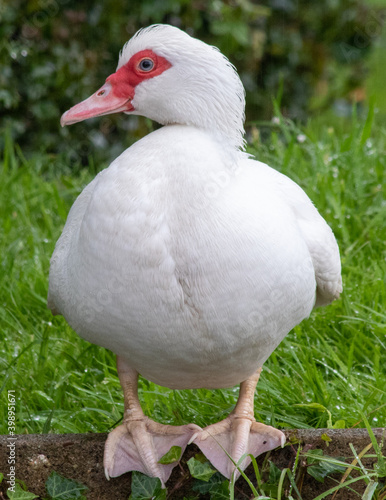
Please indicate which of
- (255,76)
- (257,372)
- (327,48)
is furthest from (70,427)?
(327,48)

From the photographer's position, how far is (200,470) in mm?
2383

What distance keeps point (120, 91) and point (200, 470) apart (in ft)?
3.81

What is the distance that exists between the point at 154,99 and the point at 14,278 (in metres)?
1.62

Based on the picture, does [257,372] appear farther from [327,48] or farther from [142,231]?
[327,48]

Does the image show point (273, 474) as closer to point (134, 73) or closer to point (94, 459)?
point (94, 459)

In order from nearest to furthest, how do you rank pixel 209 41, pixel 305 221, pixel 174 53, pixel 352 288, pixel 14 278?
1. pixel 174 53
2. pixel 305 221
3. pixel 352 288
4. pixel 14 278
5. pixel 209 41

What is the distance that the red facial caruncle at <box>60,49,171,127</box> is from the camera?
231cm

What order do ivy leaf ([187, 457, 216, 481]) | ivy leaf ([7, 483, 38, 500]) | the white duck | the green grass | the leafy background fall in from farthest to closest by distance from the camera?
the leafy background
the green grass
ivy leaf ([187, 457, 216, 481])
ivy leaf ([7, 483, 38, 500])
the white duck

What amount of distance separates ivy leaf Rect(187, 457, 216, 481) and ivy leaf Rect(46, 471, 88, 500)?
0.33 metres

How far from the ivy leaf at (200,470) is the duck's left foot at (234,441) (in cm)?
2

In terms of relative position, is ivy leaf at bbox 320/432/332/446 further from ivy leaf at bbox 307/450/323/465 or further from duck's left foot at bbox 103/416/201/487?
duck's left foot at bbox 103/416/201/487

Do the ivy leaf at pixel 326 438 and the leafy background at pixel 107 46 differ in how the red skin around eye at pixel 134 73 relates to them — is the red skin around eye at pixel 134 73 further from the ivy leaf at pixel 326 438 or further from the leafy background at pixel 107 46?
the leafy background at pixel 107 46

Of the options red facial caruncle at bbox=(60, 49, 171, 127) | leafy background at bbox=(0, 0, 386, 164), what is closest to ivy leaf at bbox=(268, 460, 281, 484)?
red facial caruncle at bbox=(60, 49, 171, 127)

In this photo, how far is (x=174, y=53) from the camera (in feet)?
7.40
